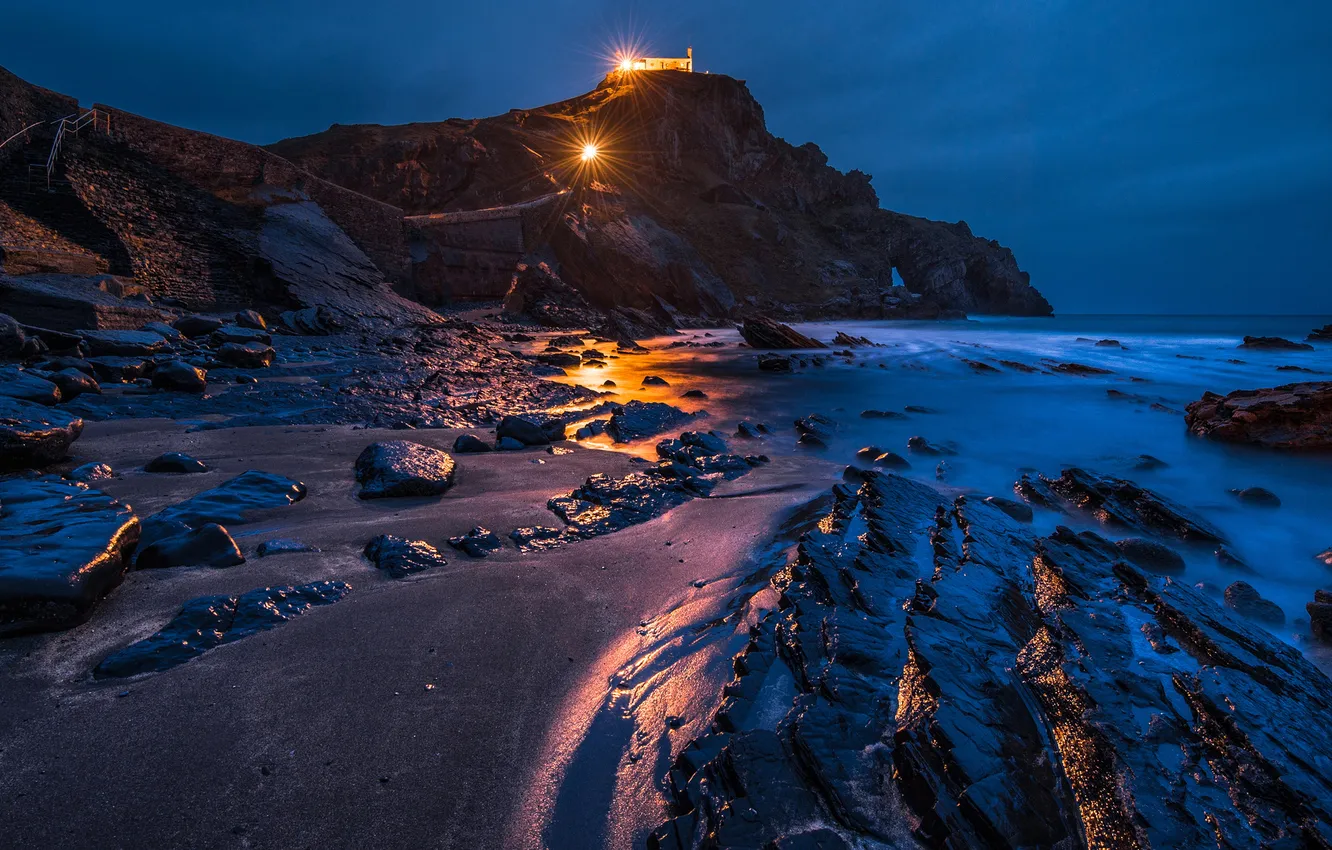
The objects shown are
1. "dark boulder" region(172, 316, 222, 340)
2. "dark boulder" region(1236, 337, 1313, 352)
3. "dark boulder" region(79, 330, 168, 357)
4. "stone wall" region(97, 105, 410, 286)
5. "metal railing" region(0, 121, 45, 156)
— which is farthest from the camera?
"dark boulder" region(1236, 337, 1313, 352)

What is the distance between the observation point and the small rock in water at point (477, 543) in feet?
8.77

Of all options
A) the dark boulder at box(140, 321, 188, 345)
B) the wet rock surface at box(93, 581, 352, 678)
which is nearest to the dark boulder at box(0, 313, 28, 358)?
the dark boulder at box(140, 321, 188, 345)

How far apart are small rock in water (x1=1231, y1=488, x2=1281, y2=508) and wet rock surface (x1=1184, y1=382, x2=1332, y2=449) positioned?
1955 mm

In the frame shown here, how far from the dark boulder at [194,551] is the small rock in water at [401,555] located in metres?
0.53

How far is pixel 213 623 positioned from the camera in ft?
6.18

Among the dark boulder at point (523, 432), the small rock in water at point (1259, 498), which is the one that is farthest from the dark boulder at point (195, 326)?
the small rock in water at point (1259, 498)

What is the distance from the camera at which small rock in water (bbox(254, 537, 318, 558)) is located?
2.45 metres

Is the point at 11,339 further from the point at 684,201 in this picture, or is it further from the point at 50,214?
the point at 684,201

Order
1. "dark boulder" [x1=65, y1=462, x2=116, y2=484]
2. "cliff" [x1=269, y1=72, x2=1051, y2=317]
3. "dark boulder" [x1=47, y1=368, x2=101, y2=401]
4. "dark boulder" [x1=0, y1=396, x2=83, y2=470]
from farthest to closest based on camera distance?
"cliff" [x1=269, y1=72, x2=1051, y2=317]
"dark boulder" [x1=47, y1=368, x2=101, y2=401]
"dark boulder" [x1=65, y1=462, x2=116, y2=484]
"dark boulder" [x1=0, y1=396, x2=83, y2=470]

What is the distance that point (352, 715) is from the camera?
1554mm

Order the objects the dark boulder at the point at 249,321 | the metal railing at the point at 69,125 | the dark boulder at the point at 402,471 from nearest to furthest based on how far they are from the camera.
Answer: the dark boulder at the point at 402,471, the dark boulder at the point at 249,321, the metal railing at the point at 69,125

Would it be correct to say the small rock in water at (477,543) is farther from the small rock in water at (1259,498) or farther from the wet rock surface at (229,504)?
the small rock in water at (1259,498)

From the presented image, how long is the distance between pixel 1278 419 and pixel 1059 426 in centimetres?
199

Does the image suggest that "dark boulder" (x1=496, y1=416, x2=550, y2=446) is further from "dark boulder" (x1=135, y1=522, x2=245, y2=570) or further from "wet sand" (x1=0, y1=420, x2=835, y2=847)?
"dark boulder" (x1=135, y1=522, x2=245, y2=570)
